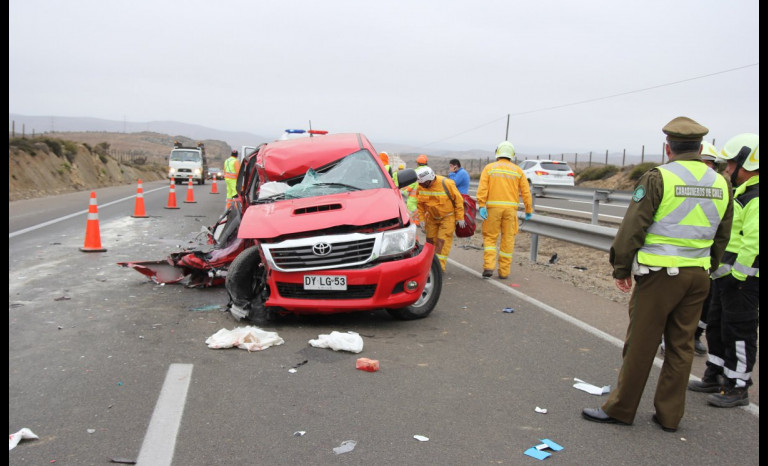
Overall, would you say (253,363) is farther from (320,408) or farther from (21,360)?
(21,360)

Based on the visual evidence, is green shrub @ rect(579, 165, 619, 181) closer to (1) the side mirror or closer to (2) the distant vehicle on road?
(2) the distant vehicle on road

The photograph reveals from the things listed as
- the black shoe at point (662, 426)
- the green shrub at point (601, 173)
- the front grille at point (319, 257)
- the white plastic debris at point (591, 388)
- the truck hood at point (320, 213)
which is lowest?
the black shoe at point (662, 426)

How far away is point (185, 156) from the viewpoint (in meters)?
40.4

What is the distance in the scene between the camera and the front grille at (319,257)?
6047mm

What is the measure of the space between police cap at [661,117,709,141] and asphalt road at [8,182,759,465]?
6.15 ft

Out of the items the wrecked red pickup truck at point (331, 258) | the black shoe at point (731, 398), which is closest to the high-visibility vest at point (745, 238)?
the black shoe at point (731, 398)

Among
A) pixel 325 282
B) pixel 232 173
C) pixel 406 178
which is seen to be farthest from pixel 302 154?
pixel 232 173

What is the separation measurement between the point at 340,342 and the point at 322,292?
28.5 inches

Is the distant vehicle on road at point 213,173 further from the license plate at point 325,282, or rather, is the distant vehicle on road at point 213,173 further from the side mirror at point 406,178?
the license plate at point 325,282

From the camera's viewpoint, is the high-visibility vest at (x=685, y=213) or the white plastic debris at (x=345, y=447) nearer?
the white plastic debris at (x=345, y=447)

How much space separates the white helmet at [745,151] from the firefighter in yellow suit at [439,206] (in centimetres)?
469

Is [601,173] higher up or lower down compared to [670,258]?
higher up

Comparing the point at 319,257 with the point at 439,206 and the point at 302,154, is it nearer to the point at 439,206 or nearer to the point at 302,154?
the point at 302,154

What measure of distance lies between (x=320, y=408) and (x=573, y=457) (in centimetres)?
160
